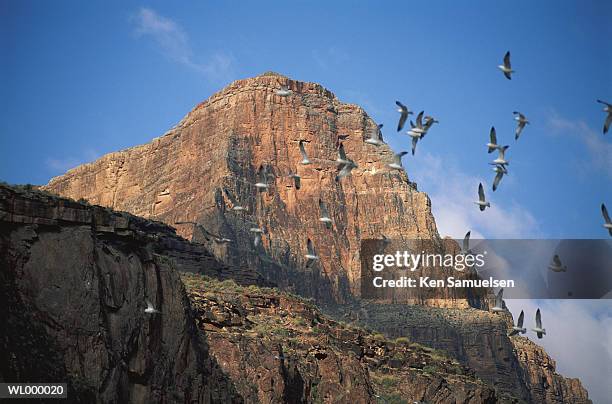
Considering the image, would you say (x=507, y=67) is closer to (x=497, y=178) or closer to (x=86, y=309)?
(x=497, y=178)

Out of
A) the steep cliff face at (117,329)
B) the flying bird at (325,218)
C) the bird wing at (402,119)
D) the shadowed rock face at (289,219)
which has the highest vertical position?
the shadowed rock face at (289,219)

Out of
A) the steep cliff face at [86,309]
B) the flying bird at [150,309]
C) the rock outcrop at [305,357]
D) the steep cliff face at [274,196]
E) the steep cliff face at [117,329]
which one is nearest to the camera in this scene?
the steep cliff face at [86,309]

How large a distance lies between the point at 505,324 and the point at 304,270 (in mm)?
24864

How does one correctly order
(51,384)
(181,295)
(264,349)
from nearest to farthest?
(51,384), (181,295), (264,349)

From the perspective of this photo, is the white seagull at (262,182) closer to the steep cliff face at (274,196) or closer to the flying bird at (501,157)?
the flying bird at (501,157)

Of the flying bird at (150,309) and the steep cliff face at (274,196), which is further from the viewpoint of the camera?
the steep cliff face at (274,196)

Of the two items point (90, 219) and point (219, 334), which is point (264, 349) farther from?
point (90, 219)

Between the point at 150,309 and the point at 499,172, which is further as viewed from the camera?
the point at 499,172

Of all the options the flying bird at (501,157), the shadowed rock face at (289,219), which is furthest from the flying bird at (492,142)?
the shadowed rock face at (289,219)

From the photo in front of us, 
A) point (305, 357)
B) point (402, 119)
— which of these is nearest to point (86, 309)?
point (402, 119)

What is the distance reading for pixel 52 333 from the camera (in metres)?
56.6

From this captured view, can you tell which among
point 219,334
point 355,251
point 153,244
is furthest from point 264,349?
point 355,251

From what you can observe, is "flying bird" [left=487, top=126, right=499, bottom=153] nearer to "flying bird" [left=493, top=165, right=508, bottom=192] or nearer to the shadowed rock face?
"flying bird" [left=493, top=165, right=508, bottom=192]

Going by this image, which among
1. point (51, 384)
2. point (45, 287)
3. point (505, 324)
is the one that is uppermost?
point (505, 324)
